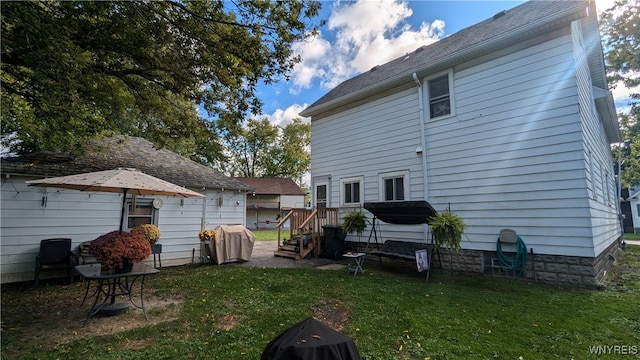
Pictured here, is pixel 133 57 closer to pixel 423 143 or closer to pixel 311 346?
pixel 311 346

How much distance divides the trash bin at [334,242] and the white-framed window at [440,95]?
14.2 feet

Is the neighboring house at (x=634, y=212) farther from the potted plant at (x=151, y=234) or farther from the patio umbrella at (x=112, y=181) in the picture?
the patio umbrella at (x=112, y=181)

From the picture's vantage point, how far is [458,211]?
687 cm

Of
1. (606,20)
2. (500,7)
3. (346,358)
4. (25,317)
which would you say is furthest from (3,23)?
(606,20)

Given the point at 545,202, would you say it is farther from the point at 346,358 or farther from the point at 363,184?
the point at 346,358

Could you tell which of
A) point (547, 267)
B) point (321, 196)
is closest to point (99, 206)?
point (321, 196)

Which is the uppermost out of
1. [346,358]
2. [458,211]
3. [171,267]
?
[458,211]

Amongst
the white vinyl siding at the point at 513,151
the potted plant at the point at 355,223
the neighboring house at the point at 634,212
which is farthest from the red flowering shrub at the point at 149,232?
the neighboring house at the point at 634,212

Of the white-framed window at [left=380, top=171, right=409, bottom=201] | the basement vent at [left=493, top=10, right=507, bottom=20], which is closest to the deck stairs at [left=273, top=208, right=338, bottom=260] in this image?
the white-framed window at [left=380, top=171, right=409, bottom=201]

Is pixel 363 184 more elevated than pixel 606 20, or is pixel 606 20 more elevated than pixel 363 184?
pixel 606 20

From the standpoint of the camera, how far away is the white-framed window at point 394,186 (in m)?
7.96

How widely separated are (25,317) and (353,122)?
8.70 meters
